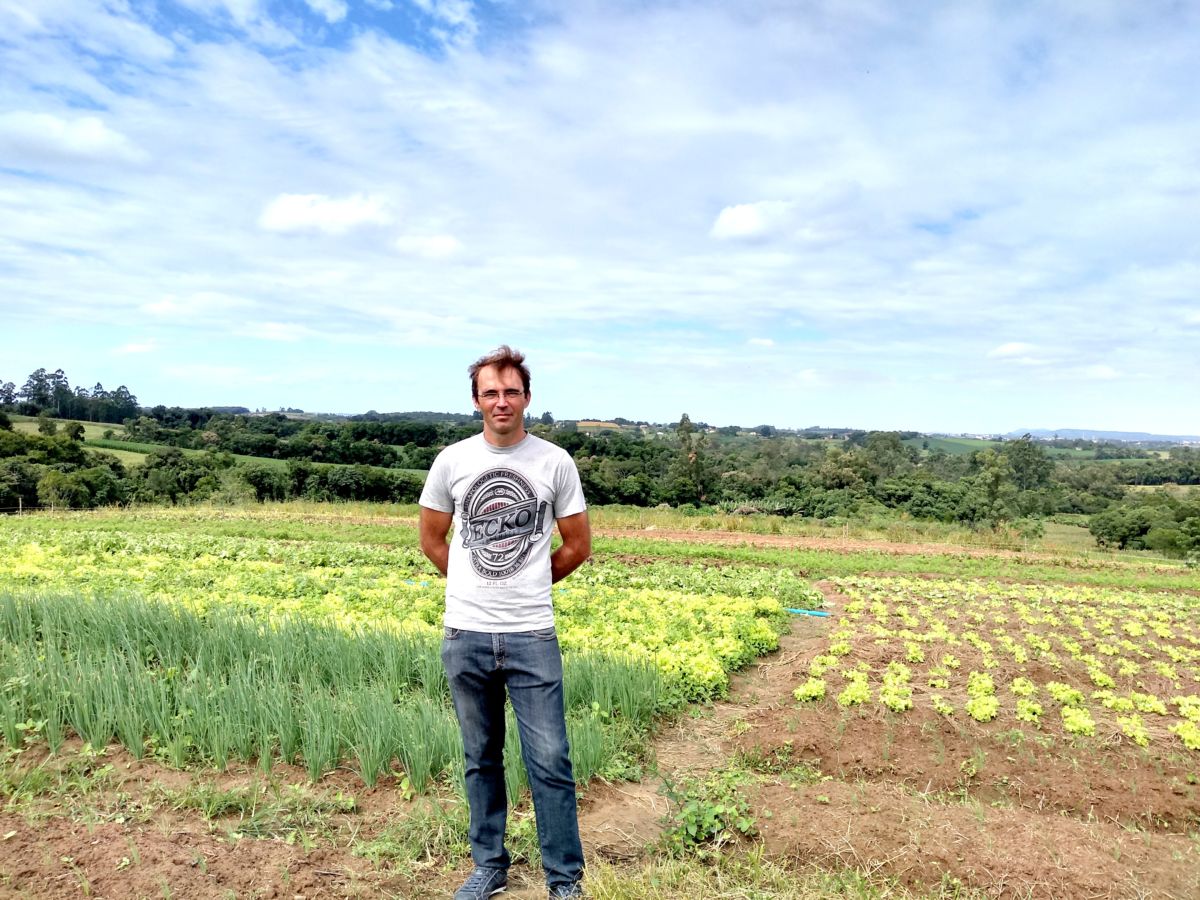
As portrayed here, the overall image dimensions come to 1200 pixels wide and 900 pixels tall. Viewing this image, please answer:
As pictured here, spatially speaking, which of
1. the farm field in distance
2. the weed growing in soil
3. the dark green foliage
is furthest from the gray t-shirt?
the dark green foliage

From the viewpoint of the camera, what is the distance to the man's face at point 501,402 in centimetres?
339

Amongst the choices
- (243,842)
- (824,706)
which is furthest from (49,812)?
(824,706)

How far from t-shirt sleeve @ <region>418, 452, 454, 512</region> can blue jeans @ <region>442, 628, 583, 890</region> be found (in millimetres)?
564

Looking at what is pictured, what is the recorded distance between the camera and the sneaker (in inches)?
138

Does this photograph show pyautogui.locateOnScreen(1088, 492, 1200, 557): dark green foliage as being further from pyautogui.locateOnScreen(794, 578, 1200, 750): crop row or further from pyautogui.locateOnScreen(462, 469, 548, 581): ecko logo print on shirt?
pyautogui.locateOnScreen(462, 469, 548, 581): ecko logo print on shirt

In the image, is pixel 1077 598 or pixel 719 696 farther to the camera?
pixel 1077 598

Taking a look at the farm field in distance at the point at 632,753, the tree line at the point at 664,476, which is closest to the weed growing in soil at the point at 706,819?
the farm field in distance at the point at 632,753

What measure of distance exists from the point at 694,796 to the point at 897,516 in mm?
31024

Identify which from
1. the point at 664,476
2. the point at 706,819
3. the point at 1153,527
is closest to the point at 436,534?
the point at 706,819

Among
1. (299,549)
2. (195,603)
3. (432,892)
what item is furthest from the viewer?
(299,549)

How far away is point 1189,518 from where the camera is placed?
31.9 metres

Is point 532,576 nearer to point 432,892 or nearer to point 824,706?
point 432,892

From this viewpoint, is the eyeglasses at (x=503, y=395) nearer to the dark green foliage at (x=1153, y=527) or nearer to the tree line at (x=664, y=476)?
the tree line at (x=664, y=476)

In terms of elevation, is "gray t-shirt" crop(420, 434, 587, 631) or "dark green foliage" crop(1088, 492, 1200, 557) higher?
"gray t-shirt" crop(420, 434, 587, 631)
